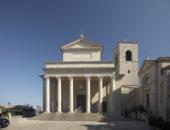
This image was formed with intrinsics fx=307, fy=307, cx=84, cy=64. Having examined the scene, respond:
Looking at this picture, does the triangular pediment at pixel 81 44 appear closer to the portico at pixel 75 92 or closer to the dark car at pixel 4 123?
the portico at pixel 75 92

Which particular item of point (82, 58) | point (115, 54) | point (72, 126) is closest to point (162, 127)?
point (72, 126)

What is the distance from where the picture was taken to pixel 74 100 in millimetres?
52594

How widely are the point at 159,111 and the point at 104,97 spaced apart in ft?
45.5

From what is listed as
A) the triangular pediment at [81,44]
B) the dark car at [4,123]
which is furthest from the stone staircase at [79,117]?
the triangular pediment at [81,44]

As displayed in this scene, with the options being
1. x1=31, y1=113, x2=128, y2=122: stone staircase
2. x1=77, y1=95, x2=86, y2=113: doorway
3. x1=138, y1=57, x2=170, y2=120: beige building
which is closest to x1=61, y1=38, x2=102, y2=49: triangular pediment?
x1=77, y1=95, x2=86, y2=113: doorway

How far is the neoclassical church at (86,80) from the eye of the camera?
48188 millimetres

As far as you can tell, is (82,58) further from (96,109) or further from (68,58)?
(96,109)

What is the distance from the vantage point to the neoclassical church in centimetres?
4819

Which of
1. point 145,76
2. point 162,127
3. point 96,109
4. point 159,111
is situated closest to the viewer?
point 162,127

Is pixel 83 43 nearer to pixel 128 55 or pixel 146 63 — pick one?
pixel 128 55

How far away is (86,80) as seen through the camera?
4869 centimetres

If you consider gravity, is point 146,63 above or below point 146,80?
above

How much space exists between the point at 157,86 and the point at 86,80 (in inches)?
482

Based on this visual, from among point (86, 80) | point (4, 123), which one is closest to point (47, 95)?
point (86, 80)
